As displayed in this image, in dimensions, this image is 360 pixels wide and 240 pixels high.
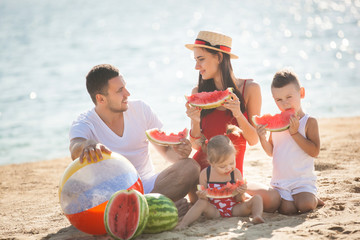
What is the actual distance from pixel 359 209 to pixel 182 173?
218 cm

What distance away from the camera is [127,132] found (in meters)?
5.96

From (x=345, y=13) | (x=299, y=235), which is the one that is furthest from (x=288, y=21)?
(x=299, y=235)

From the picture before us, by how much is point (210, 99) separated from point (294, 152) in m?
1.27

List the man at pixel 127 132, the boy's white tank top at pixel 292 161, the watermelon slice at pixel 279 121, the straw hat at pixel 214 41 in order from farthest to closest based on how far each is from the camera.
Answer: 1. the straw hat at pixel 214 41
2. the man at pixel 127 132
3. the boy's white tank top at pixel 292 161
4. the watermelon slice at pixel 279 121

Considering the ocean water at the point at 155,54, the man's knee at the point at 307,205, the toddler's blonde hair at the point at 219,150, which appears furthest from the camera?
the ocean water at the point at 155,54

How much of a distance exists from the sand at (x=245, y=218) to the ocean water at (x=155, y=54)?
3.74m

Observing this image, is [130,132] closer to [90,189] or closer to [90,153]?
[90,153]

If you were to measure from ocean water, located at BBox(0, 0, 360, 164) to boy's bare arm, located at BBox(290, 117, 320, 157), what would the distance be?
8260mm

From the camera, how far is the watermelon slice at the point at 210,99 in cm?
541

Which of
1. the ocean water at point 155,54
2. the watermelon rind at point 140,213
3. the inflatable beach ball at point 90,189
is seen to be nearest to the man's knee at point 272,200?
the watermelon rind at point 140,213

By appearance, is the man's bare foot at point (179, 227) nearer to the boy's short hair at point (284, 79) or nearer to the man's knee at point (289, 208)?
the man's knee at point (289, 208)

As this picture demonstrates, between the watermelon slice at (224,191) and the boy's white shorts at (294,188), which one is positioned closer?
the watermelon slice at (224,191)

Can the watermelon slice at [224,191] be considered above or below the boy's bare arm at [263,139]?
below

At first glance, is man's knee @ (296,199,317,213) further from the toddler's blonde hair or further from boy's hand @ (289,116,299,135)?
→ the toddler's blonde hair
